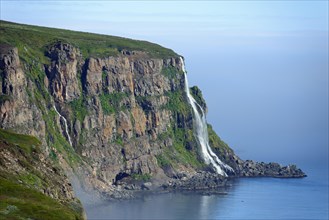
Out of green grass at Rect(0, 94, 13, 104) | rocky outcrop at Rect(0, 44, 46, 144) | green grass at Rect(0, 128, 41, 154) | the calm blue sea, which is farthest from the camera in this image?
the calm blue sea

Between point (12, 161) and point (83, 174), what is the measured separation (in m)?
74.6

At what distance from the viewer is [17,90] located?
17638cm

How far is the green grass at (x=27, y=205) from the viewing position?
92.8 m

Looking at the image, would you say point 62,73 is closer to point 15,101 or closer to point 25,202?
point 15,101

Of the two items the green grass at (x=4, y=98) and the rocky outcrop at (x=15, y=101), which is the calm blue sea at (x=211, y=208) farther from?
the green grass at (x=4, y=98)

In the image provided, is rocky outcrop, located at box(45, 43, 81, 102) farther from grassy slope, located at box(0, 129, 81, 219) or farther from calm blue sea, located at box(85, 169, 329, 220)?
grassy slope, located at box(0, 129, 81, 219)

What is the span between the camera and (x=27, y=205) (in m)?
95.5

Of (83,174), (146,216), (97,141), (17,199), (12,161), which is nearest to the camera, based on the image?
(17,199)

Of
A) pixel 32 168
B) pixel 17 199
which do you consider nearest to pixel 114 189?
pixel 32 168

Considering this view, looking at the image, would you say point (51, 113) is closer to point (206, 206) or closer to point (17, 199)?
point (206, 206)

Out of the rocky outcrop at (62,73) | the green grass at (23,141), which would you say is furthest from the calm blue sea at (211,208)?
the green grass at (23,141)

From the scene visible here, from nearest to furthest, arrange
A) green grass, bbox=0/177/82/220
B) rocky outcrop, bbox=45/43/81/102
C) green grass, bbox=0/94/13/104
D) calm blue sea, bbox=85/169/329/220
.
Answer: green grass, bbox=0/177/82/220, green grass, bbox=0/94/13/104, calm blue sea, bbox=85/169/329/220, rocky outcrop, bbox=45/43/81/102

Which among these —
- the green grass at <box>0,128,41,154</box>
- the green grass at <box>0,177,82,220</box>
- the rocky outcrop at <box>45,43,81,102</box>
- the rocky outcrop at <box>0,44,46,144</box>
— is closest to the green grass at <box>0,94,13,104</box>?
the rocky outcrop at <box>0,44,46,144</box>

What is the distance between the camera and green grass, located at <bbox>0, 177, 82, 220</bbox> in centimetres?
9281
